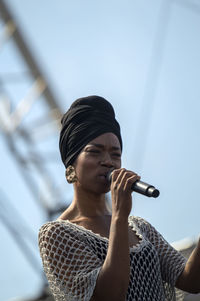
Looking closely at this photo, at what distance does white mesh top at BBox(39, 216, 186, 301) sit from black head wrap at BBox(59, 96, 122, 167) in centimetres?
29

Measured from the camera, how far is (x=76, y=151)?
195 centimetres

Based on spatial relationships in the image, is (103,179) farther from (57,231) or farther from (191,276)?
(191,276)

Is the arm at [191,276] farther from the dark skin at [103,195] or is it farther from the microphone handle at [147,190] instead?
the microphone handle at [147,190]

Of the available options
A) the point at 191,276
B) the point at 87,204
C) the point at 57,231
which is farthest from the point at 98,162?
the point at 191,276

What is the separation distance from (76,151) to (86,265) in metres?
0.44

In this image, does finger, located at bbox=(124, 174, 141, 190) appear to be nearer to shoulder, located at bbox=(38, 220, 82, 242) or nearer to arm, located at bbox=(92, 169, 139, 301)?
arm, located at bbox=(92, 169, 139, 301)

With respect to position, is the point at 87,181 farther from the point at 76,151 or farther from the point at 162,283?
the point at 162,283

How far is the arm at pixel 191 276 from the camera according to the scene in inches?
75.4

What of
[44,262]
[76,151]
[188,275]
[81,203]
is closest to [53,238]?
[44,262]

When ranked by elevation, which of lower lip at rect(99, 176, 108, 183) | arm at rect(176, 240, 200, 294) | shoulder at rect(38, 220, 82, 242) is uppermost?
lower lip at rect(99, 176, 108, 183)

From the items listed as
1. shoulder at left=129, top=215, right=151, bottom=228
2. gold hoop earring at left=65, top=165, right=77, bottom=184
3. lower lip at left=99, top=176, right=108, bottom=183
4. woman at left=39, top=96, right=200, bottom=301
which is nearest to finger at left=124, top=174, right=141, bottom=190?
woman at left=39, top=96, right=200, bottom=301

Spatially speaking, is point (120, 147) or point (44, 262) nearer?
point (44, 262)

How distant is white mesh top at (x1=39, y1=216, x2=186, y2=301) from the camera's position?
66.9 inches

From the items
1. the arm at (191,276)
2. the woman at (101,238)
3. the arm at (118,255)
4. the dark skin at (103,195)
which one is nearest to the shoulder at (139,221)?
the woman at (101,238)
